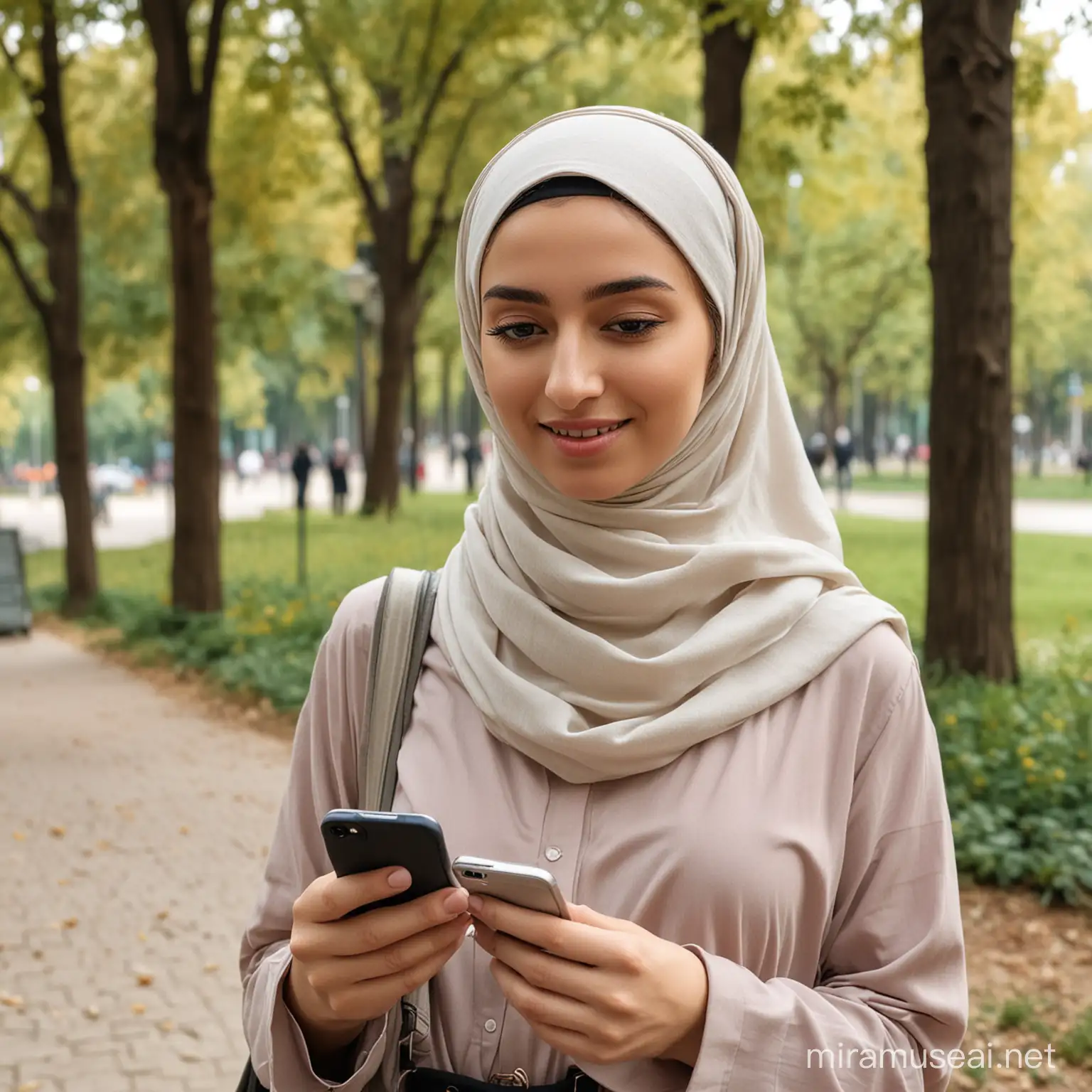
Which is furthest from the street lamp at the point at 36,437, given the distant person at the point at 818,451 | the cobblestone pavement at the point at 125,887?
the cobblestone pavement at the point at 125,887

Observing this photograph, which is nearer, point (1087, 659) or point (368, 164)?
point (1087, 659)

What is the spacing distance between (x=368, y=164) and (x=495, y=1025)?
82.7 feet

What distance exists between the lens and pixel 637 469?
173 centimetres

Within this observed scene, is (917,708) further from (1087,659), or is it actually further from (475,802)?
(1087,659)

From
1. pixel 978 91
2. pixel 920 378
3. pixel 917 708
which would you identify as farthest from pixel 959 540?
pixel 920 378

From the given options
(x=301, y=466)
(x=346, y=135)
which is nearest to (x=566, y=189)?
(x=346, y=135)

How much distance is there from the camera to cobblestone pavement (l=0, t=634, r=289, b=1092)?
4.75 m

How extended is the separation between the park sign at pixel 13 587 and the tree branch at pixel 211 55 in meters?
5.40

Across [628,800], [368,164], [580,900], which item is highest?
[368,164]

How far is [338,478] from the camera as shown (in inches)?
1116

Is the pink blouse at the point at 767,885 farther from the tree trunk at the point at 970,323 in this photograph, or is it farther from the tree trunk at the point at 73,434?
the tree trunk at the point at 73,434

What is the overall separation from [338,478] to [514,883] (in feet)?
89.5

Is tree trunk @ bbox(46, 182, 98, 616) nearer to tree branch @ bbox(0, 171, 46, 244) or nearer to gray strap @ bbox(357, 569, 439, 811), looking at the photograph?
tree branch @ bbox(0, 171, 46, 244)

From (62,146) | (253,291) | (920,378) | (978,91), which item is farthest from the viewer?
(920,378)
